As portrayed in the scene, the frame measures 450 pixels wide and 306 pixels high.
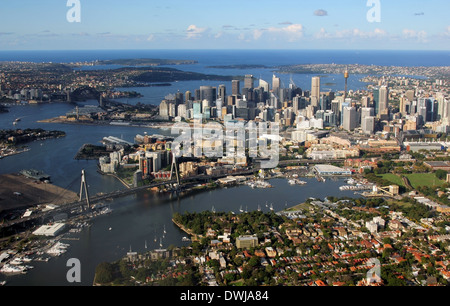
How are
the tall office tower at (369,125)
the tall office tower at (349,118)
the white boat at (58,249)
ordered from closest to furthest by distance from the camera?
the white boat at (58,249), the tall office tower at (369,125), the tall office tower at (349,118)

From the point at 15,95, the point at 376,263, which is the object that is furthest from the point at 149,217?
the point at 15,95

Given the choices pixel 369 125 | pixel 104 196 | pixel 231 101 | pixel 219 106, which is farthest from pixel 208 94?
pixel 104 196

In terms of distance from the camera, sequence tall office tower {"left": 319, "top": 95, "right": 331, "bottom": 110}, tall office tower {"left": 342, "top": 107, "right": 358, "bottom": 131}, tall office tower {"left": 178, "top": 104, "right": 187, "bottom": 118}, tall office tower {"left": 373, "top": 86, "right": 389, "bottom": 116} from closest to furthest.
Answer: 1. tall office tower {"left": 342, "top": 107, "right": 358, "bottom": 131}
2. tall office tower {"left": 373, "top": 86, "right": 389, "bottom": 116}
3. tall office tower {"left": 319, "top": 95, "right": 331, "bottom": 110}
4. tall office tower {"left": 178, "top": 104, "right": 187, "bottom": 118}

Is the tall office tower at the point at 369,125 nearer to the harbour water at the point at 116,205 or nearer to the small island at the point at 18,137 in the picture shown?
the harbour water at the point at 116,205

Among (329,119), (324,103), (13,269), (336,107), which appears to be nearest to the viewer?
(13,269)

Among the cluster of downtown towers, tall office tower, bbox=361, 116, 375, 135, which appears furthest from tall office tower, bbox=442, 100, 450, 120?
tall office tower, bbox=361, 116, 375, 135

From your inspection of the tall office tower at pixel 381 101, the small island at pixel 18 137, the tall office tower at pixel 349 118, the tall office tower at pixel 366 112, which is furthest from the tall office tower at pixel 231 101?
the small island at pixel 18 137

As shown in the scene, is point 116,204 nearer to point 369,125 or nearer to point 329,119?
point 369,125

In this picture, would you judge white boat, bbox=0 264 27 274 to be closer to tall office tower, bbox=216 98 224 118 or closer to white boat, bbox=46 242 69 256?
white boat, bbox=46 242 69 256
